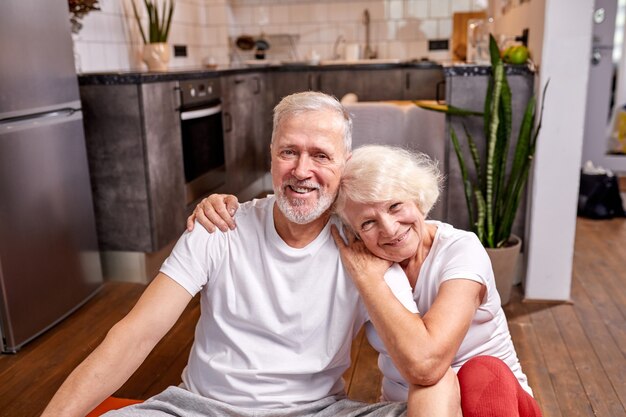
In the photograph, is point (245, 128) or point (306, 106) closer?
point (306, 106)

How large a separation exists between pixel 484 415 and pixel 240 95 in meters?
3.62

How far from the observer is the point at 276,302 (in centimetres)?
144

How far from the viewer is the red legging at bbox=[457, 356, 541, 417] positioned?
3.98 feet

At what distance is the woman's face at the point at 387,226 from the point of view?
1.36 m

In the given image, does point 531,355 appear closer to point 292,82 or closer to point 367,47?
point 292,82

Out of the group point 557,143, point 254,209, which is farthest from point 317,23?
point 254,209

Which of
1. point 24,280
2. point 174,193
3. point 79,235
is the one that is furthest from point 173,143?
point 24,280

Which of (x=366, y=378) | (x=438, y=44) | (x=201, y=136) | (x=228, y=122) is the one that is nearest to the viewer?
(x=366, y=378)

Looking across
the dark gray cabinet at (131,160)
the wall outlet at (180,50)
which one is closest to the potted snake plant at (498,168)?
the dark gray cabinet at (131,160)

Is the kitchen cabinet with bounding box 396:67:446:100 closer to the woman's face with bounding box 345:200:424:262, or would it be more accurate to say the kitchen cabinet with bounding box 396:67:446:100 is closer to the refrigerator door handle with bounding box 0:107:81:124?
the refrigerator door handle with bounding box 0:107:81:124

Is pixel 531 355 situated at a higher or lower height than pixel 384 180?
lower

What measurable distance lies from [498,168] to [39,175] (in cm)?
202

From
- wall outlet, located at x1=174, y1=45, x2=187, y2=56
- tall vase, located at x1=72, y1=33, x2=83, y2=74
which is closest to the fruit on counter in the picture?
tall vase, located at x1=72, y1=33, x2=83, y2=74

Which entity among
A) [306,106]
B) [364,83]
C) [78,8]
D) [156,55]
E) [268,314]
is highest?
[78,8]
